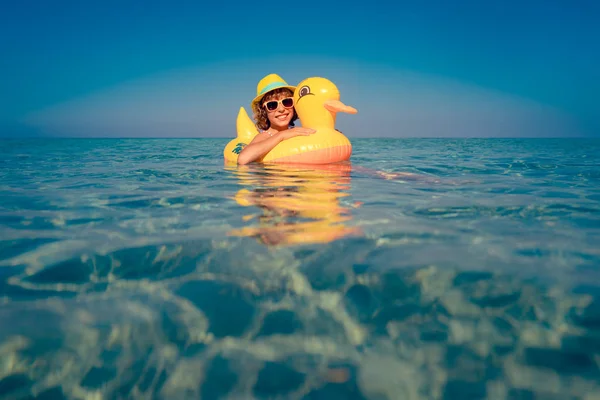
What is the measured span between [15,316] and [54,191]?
3291 mm

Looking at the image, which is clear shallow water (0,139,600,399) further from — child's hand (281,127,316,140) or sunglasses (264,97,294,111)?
sunglasses (264,97,294,111)

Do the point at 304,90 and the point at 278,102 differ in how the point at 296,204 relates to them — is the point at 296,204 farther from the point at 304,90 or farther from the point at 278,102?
the point at 278,102

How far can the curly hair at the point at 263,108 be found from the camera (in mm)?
6492

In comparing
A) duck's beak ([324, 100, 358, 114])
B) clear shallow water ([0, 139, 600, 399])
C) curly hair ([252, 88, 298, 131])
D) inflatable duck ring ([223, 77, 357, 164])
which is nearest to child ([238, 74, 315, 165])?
curly hair ([252, 88, 298, 131])

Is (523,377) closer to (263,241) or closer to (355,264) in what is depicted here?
(355,264)

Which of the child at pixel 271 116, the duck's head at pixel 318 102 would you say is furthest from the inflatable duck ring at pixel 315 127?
the child at pixel 271 116

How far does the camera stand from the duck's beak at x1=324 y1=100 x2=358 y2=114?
5672 millimetres

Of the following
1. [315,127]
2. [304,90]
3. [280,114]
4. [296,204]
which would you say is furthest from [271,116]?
[296,204]

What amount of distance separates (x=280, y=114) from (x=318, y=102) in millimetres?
1017

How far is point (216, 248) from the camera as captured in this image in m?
2.04

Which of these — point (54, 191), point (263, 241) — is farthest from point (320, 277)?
point (54, 191)

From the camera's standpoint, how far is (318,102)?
580 centimetres

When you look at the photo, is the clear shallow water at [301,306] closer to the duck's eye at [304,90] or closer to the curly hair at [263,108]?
the duck's eye at [304,90]

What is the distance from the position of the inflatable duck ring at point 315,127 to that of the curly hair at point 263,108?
50cm
